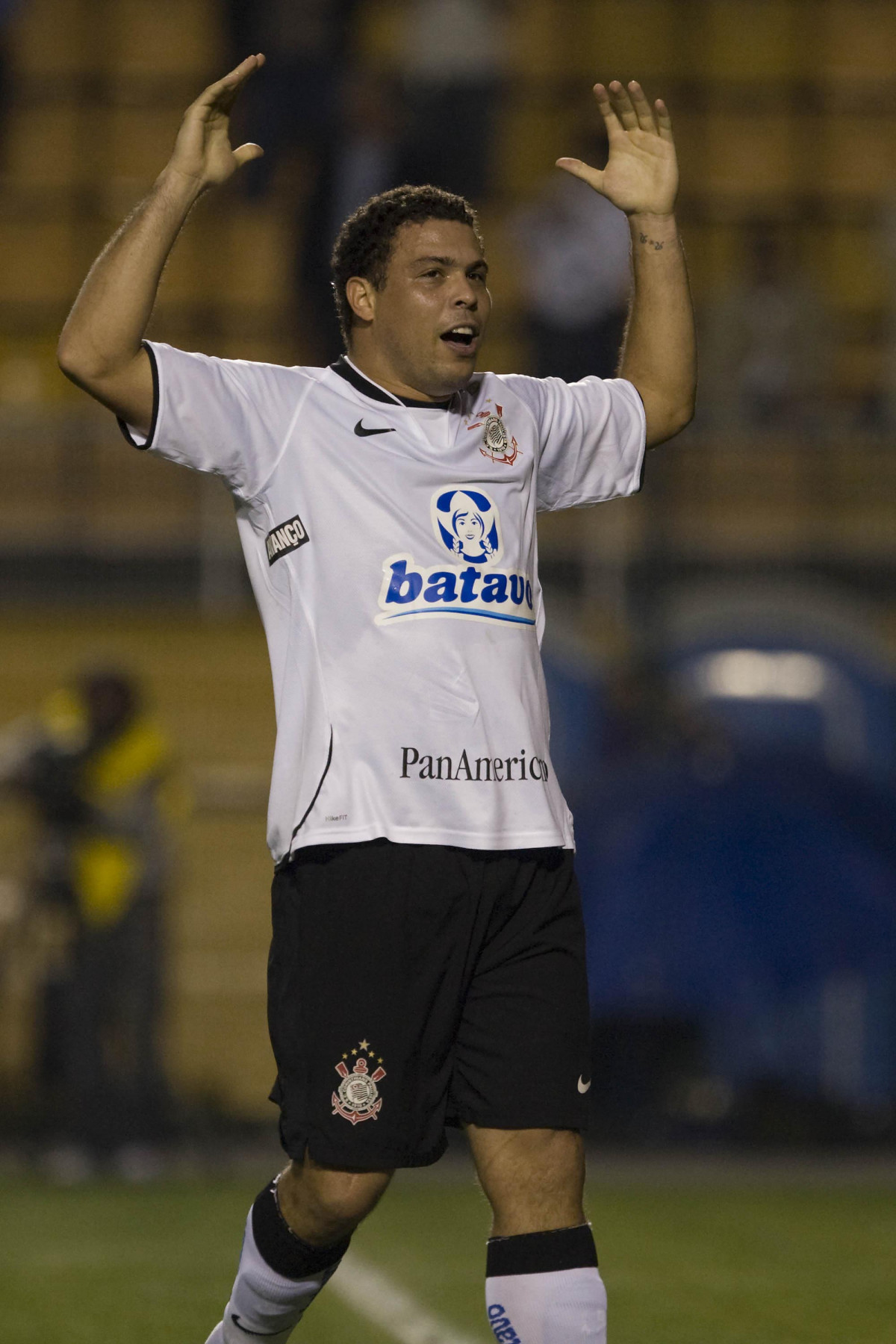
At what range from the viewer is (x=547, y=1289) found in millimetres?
3574

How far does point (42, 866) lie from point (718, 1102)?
11.5 ft

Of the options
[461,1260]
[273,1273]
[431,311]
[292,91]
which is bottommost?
[461,1260]

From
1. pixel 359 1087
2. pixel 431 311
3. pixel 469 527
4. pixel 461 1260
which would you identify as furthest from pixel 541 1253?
pixel 461 1260

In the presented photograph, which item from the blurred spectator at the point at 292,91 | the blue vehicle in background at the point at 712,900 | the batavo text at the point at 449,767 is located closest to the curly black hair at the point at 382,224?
the batavo text at the point at 449,767

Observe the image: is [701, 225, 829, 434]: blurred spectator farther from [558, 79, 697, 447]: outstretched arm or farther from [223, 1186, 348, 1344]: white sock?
[223, 1186, 348, 1344]: white sock

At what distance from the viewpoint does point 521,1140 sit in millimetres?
3637

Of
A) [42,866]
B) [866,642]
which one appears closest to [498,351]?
[866,642]

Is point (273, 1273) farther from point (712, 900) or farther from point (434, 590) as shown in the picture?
point (712, 900)

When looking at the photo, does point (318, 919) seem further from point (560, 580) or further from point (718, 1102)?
point (560, 580)

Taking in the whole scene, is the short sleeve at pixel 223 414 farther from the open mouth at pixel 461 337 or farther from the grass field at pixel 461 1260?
the grass field at pixel 461 1260

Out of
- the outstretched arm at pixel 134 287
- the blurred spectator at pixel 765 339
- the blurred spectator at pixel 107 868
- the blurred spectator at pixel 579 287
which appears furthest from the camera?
the blurred spectator at pixel 765 339

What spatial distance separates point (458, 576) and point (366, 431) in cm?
33

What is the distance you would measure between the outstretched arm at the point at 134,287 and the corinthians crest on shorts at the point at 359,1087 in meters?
1.17

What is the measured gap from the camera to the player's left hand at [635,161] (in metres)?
4.34
